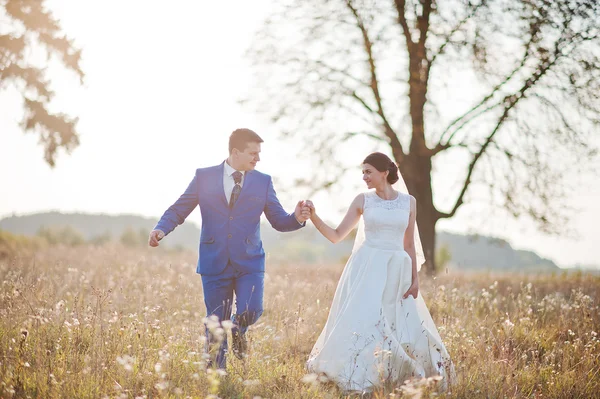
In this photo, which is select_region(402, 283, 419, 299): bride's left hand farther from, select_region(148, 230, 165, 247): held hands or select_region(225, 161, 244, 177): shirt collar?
select_region(148, 230, 165, 247): held hands

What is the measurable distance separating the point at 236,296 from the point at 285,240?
9340 mm

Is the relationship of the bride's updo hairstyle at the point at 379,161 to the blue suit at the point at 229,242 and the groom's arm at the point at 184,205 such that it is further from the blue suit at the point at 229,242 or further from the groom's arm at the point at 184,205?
the groom's arm at the point at 184,205

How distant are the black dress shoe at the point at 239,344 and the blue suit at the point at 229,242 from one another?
3.1 inches

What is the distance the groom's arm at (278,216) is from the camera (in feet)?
19.6

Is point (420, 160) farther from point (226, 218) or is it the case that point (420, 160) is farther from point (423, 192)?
point (226, 218)

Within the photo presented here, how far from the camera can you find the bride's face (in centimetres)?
619

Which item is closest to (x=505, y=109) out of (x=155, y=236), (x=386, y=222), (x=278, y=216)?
(x=386, y=222)

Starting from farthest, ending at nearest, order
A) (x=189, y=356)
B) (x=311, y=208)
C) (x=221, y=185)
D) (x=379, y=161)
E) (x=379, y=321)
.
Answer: (x=379, y=161), (x=311, y=208), (x=221, y=185), (x=379, y=321), (x=189, y=356)

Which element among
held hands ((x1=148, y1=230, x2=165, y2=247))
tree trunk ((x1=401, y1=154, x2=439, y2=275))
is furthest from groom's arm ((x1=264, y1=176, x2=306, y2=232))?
tree trunk ((x1=401, y1=154, x2=439, y2=275))

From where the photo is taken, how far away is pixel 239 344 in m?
5.73

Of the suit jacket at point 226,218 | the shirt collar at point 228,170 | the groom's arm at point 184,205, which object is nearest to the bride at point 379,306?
the suit jacket at point 226,218

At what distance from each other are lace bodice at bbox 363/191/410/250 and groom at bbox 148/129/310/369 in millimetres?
715

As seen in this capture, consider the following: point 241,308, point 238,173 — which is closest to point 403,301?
point 241,308

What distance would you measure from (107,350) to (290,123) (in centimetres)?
1055
